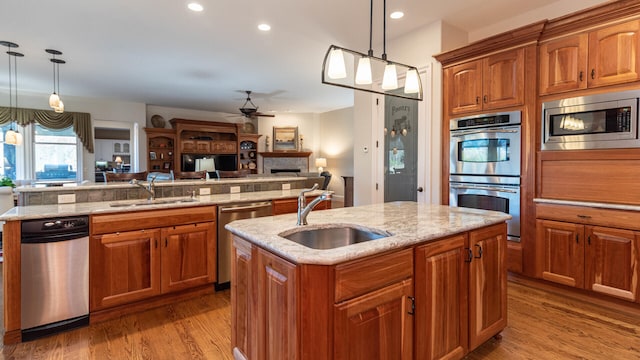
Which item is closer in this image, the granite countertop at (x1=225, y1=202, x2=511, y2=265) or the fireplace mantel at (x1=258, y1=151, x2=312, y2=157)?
the granite countertop at (x1=225, y1=202, x2=511, y2=265)

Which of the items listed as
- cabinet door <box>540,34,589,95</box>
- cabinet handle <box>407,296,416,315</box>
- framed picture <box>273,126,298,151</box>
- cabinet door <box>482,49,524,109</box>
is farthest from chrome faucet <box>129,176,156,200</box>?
framed picture <box>273,126,298,151</box>

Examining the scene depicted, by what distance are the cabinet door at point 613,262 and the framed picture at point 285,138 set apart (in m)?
8.05

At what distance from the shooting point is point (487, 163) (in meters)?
3.27

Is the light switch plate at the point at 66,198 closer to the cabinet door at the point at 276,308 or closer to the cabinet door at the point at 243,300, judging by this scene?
the cabinet door at the point at 243,300

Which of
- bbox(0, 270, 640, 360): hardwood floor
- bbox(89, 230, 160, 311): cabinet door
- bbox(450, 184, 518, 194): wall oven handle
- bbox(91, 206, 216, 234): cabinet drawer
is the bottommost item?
bbox(0, 270, 640, 360): hardwood floor

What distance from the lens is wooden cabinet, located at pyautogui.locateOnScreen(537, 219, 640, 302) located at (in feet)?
8.19

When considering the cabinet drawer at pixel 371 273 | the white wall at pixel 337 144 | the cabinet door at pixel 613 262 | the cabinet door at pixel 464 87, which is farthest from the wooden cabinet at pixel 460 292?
the white wall at pixel 337 144

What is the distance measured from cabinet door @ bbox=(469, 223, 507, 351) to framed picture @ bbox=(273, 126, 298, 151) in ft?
27.1

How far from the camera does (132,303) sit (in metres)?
2.66

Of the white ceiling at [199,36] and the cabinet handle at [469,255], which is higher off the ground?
the white ceiling at [199,36]

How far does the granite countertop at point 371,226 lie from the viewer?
4.23 feet

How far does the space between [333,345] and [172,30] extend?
3.94 meters

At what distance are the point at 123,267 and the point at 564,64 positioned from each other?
4111mm

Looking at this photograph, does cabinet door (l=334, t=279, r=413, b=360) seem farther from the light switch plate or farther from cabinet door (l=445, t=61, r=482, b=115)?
the light switch plate
